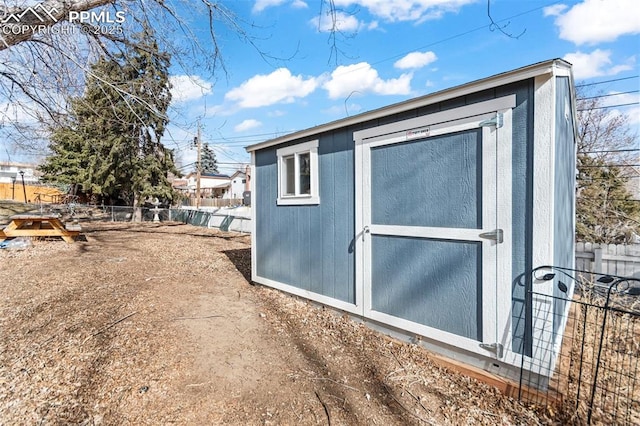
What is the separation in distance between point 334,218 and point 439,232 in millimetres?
1395

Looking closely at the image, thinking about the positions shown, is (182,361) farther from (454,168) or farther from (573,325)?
(573,325)

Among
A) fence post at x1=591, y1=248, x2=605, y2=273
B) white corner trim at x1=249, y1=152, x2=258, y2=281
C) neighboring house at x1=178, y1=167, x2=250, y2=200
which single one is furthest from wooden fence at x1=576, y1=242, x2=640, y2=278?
neighboring house at x1=178, y1=167, x2=250, y2=200

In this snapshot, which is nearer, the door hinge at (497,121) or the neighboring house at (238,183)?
the door hinge at (497,121)

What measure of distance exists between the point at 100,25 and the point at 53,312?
4597 mm

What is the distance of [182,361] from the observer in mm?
2828

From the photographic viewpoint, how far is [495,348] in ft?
8.38

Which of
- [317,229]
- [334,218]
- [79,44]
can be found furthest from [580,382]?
[79,44]

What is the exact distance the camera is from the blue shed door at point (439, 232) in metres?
Result: 2.55

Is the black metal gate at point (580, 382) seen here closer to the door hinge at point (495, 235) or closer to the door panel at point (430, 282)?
the door hinge at point (495, 235)

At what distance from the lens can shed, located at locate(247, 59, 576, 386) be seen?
2.38m

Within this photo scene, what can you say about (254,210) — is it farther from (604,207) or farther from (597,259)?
(604,207)

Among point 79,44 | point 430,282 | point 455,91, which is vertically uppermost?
point 79,44

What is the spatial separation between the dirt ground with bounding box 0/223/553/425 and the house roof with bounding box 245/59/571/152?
2.28 metres

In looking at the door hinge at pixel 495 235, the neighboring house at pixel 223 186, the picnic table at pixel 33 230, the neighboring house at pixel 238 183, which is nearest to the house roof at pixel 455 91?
the door hinge at pixel 495 235
